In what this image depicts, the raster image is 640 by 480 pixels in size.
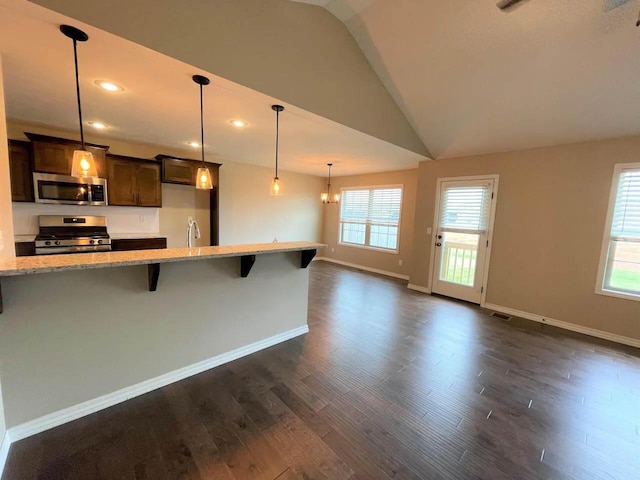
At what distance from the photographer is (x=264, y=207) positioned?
6535 mm

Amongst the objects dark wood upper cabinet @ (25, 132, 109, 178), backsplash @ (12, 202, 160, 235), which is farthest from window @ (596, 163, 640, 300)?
dark wood upper cabinet @ (25, 132, 109, 178)

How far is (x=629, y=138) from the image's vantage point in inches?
126

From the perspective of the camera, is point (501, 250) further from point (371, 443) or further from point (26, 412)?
point (26, 412)

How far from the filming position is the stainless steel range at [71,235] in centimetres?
373

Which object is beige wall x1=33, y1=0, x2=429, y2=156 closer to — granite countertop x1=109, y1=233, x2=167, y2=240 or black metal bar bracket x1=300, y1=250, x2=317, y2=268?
black metal bar bracket x1=300, y1=250, x2=317, y2=268

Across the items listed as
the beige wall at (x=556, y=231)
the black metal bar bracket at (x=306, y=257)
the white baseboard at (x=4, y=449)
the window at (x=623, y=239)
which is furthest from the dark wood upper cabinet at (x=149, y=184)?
the window at (x=623, y=239)

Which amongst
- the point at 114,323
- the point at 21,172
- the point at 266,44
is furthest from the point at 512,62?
the point at 21,172

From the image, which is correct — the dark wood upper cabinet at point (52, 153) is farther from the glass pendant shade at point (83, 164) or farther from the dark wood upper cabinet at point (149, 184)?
the glass pendant shade at point (83, 164)

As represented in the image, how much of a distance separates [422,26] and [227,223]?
4.81 m

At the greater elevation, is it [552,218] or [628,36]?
[628,36]

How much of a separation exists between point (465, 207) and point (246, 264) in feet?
12.9

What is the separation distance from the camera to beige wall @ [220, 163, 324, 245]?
586 centimetres

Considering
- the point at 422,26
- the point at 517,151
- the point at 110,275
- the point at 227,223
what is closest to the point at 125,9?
the point at 110,275

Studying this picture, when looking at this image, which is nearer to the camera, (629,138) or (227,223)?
(629,138)
